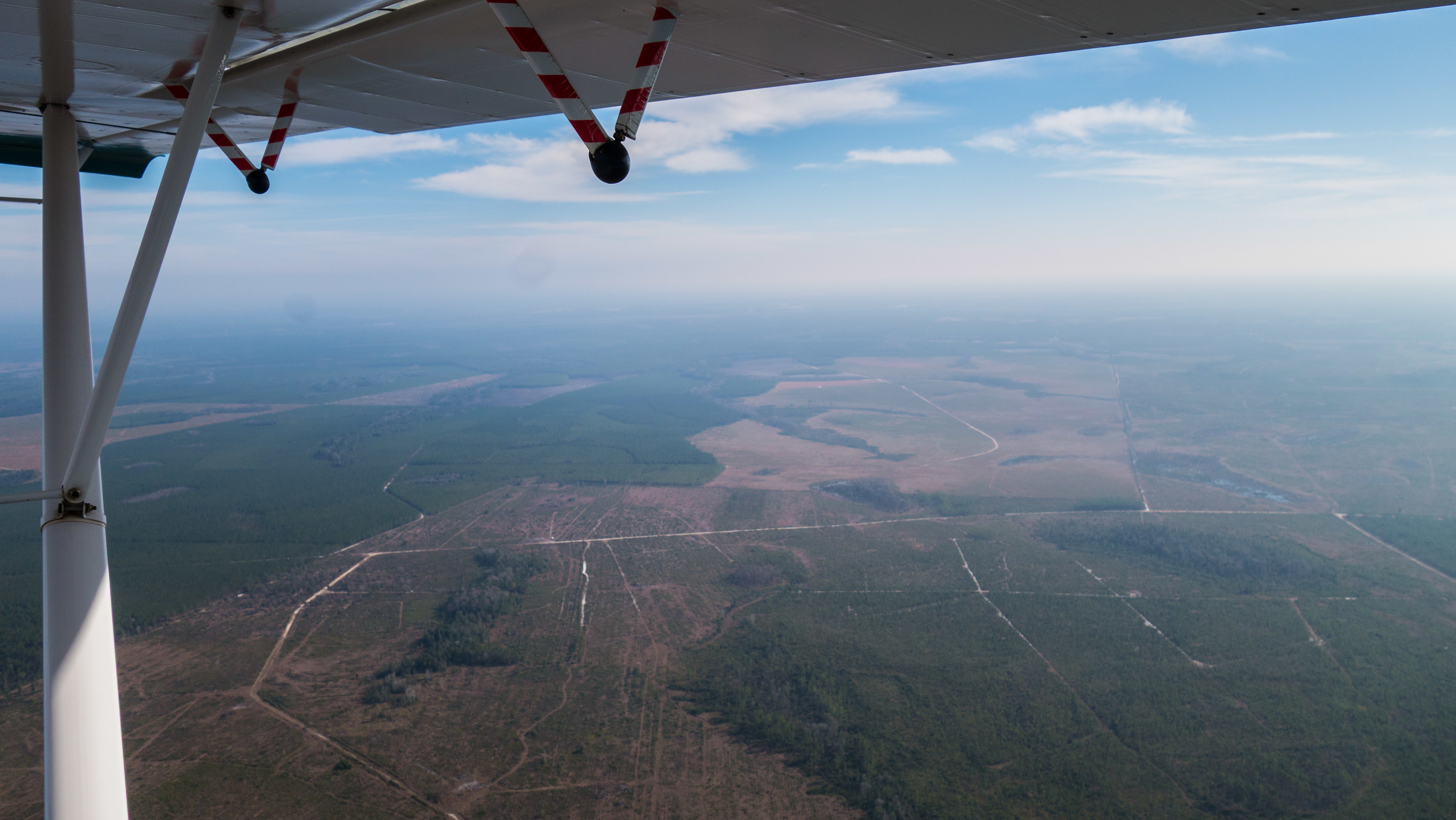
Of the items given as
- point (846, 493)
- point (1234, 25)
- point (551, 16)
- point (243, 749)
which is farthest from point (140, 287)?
point (846, 493)

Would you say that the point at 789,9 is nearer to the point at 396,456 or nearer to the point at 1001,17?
the point at 1001,17

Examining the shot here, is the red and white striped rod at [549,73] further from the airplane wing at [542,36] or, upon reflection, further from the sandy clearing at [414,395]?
the sandy clearing at [414,395]

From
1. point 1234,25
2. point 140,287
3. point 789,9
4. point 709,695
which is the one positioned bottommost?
point 709,695

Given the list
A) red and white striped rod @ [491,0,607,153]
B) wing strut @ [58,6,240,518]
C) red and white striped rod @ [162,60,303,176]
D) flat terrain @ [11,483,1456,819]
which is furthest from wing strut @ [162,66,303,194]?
flat terrain @ [11,483,1456,819]

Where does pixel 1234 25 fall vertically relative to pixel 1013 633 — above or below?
above

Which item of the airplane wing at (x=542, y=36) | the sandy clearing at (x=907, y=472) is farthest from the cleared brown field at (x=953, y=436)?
the airplane wing at (x=542, y=36)

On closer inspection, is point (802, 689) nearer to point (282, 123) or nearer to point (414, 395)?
point (282, 123)

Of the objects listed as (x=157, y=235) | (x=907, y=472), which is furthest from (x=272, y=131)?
(x=907, y=472)
